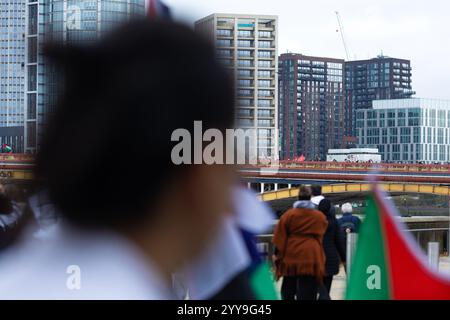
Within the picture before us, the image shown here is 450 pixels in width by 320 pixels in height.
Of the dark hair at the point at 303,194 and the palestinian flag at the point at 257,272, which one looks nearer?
the palestinian flag at the point at 257,272

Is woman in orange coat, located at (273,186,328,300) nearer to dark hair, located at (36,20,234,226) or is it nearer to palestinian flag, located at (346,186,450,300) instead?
palestinian flag, located at (346,186,450,300)

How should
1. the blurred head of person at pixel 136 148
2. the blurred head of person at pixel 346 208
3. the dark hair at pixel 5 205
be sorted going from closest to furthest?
the blurred head of person at pixel 136 148
the dark hair at pixel 5 205
the blurred head of person at pixel 346 208

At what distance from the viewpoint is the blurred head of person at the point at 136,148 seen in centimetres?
110

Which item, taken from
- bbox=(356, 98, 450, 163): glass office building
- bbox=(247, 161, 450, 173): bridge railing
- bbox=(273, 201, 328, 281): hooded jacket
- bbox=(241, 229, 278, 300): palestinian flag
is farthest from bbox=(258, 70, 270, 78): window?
bbox=(241, 229, 278, 300): palestinian flag

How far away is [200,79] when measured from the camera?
111 cm

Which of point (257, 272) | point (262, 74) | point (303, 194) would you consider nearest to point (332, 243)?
point (303, 194)

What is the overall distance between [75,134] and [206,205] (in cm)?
18

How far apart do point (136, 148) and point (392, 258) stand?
535 mm

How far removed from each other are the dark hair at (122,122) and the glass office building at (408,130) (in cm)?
8706

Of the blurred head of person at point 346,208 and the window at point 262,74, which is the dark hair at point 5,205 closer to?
the blurred head of person at point 346,208

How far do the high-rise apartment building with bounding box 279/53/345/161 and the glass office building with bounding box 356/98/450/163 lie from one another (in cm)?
2144

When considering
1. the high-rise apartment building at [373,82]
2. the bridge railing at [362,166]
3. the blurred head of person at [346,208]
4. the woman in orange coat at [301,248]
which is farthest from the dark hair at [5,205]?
the high-rise apartment building at [373,82]

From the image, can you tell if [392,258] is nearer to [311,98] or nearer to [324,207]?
[324,207]
